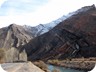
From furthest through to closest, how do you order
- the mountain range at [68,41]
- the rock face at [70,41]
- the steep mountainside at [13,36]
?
the steep mountainside at [13,36]
the mountain range at [68,41]
the rock face at [70,41]

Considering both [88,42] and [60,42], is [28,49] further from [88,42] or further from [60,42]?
[88,42]

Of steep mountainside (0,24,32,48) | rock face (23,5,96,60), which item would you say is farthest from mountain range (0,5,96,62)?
steep mountainside (0,24,32,48)

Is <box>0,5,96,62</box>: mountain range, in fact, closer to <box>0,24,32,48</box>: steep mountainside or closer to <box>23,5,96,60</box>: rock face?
<box>23,5,96,60</box>: rock face

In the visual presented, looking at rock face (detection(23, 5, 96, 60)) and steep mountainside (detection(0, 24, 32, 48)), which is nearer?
rock face (detection(23, 5, 96, 60))

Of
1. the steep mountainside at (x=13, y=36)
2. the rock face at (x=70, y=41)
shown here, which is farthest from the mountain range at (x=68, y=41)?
the steep mountainside at (x=13, y=36)

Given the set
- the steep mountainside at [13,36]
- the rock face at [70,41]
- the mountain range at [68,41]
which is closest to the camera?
the rock face at [70,41]

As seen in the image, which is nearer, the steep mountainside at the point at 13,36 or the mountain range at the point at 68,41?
the mountain range at the point at 68,41

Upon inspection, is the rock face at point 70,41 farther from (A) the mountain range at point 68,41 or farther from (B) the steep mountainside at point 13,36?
(B) the steep mountainside at point 13,36

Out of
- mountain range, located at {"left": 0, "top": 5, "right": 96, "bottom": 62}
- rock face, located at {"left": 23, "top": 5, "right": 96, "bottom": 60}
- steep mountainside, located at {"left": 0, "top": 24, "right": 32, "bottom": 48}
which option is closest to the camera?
rock face, located at {"left": 23, "top": 5, "right": 96, "bottom": 60}

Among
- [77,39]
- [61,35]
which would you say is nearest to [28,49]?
[61,35]
